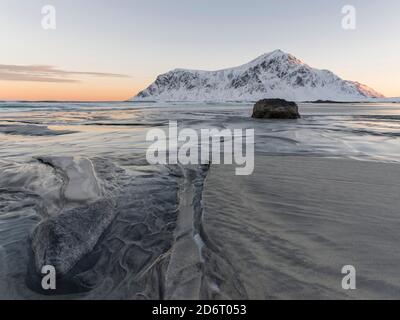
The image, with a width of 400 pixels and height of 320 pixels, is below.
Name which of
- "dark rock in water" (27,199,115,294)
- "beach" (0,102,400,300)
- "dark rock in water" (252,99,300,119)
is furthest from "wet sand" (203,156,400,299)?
"dark rock in water" (252,99,300,119)

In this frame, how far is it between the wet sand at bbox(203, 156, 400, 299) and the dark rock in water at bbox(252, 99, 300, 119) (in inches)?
642

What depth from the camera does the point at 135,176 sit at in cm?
518

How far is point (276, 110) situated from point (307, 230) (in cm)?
1904

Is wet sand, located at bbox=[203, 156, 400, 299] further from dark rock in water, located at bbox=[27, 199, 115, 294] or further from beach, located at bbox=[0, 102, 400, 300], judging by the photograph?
dark rock in water, located at bbox=[27, 199, 115, 294]

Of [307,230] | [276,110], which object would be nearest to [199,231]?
[307,230]

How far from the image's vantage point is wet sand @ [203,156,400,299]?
7.15ft

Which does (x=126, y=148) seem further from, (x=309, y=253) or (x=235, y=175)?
(x=309, y=253)

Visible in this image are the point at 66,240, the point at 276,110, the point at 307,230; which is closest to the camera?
the point at 66,240

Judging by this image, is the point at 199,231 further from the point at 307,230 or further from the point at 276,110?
the point at 276,110

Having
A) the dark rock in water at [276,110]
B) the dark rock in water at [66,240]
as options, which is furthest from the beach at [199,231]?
the dark rock in water at [276,110]

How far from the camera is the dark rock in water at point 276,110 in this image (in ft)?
69.2

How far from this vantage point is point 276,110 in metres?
21.1

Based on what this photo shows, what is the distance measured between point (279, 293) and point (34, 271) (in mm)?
1955
